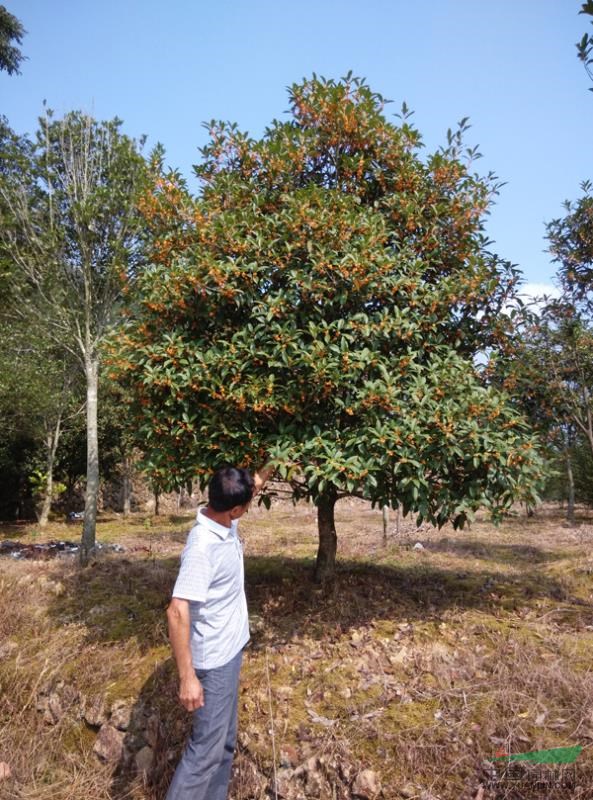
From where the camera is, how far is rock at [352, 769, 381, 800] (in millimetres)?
3965

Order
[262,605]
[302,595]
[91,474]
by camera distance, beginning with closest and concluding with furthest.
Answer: [262,605]
[302,595]
[91,474]

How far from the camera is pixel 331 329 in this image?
575cm

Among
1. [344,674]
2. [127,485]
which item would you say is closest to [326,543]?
[344,674]

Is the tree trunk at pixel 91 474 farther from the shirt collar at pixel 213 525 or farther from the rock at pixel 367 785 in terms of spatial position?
the rock at pixel 367 785

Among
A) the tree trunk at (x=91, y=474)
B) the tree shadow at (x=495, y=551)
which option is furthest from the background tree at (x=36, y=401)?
the tree shadow at (x=495, y=551)

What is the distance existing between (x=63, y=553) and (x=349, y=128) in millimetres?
11009

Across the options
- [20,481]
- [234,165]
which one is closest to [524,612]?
[234,165]

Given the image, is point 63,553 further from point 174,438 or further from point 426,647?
point 426,647

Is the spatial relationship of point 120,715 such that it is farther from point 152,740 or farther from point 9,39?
point 9,39

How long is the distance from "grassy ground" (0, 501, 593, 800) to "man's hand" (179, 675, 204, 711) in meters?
1.44

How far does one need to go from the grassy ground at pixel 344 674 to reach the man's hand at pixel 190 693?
144 cm

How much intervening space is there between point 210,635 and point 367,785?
1831mm

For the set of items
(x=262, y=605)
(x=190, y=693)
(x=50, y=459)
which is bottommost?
(x=262, y=605)

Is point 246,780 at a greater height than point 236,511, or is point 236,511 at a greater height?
point 236,511
